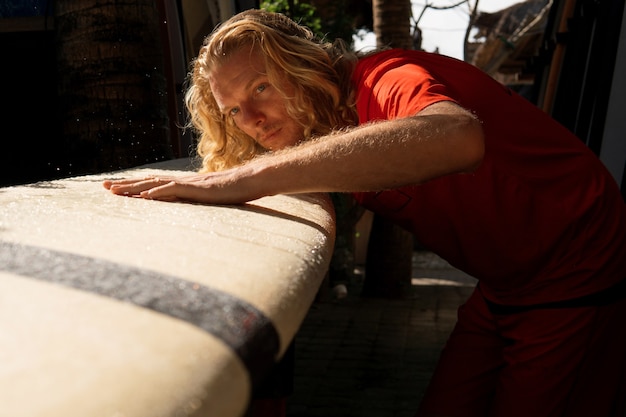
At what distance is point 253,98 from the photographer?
2.30 metres

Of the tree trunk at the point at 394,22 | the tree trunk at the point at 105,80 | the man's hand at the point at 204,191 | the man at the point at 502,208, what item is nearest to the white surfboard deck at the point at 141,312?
the man's hand at the point at 204,191

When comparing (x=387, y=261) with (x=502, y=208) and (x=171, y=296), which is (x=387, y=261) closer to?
(x=502, y=208)

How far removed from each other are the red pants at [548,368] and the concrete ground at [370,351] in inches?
123

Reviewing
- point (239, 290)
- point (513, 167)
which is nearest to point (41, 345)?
point (239, 290)

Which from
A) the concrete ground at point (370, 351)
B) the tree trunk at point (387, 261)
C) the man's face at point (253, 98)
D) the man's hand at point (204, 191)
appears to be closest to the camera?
the man's hand at point (204, 191)

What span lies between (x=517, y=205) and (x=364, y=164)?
732 mm

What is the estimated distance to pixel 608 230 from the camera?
2289 mm

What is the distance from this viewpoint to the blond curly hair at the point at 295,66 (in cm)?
227

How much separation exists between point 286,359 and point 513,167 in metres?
0.85

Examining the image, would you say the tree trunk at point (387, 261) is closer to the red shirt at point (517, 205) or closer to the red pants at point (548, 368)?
the red pants at point (548, 368)

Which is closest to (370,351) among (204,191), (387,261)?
(387,261)

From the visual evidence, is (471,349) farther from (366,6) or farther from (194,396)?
(366,6)

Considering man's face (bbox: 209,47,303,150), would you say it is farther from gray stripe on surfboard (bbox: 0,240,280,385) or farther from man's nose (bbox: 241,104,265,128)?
gray stripe on surfboard (bbox: 0,240,280,385)

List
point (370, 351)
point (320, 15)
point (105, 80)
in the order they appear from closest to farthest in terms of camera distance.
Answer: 1. point (105, 80)
2. point (370, 351)
3. point (320, 15)
